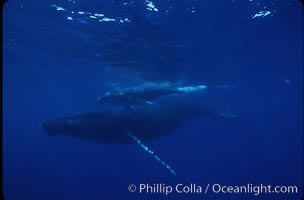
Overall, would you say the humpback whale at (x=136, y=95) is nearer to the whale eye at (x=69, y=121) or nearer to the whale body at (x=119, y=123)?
the whale body at (x=119, y=123)

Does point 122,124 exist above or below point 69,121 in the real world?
below

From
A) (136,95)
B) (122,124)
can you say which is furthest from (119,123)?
(136,95)

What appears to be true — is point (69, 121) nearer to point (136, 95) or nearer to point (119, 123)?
point (119, 123)

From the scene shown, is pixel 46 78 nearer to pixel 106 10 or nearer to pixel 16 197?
pixel 16 197

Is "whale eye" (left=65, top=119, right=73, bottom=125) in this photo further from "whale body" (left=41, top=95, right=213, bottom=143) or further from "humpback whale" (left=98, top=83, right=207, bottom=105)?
"humpback whale" (left=98, top=83, right=207, bottom=105)

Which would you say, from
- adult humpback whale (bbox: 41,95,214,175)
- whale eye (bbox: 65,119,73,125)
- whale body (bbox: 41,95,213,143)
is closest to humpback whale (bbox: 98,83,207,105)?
adult humpback whale (bbox: 41,95,214,175)

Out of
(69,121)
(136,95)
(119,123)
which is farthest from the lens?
(136,95)

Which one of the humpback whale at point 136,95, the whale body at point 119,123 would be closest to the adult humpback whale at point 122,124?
the whale body at point 119,123

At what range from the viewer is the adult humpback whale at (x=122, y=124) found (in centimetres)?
1053

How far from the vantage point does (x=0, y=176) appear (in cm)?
465

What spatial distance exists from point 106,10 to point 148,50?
6240 millimetres

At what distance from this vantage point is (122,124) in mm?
11445

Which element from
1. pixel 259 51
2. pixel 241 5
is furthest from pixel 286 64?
pixel 241 5

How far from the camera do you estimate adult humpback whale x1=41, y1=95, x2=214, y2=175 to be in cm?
1053
